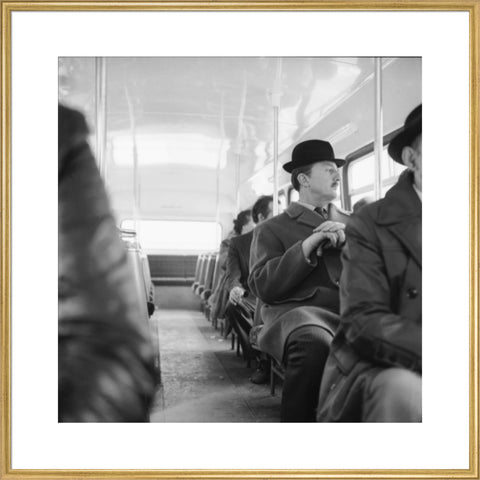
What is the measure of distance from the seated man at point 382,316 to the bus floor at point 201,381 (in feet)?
0.73

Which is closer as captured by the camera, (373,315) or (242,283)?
(373,315)

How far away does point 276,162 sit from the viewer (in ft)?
5.76

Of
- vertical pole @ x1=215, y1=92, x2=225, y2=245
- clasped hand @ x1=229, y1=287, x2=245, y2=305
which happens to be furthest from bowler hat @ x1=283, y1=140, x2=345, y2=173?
clasped hand @ x1=229, y1=287, x2=245, y2=305

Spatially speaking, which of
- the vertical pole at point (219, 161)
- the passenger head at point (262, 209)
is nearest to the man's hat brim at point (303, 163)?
the passenger head at point (262, 209)

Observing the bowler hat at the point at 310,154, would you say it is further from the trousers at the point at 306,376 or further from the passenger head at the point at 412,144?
the trousers at the point at 306,376

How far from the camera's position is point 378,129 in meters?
1.73

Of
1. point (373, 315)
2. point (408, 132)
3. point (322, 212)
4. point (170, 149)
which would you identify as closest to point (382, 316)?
point (373, 315)

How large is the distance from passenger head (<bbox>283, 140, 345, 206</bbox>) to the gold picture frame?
1.37ft

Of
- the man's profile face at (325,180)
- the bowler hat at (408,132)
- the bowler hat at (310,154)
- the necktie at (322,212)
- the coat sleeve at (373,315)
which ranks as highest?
the bowler hat at (408,132)

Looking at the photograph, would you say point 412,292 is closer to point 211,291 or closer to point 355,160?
point 355,160

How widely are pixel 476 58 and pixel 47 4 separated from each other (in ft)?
4.37

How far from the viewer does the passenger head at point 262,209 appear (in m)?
1.73

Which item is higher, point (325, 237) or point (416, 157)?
point (416, 157)

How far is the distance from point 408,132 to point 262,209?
20.4 inches
